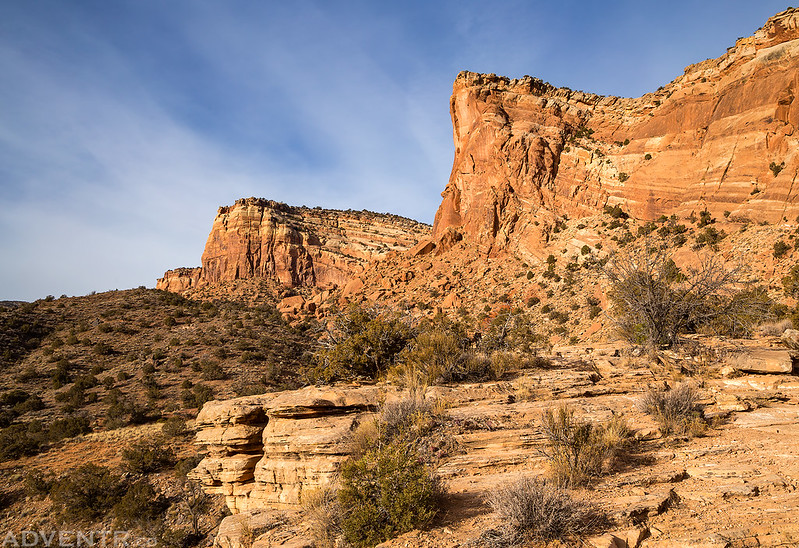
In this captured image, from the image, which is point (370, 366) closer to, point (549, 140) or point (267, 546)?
point (267, 546)

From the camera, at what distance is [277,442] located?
752 cm

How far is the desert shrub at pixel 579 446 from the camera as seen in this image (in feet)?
17.4

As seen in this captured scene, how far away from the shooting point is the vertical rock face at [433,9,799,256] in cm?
2706

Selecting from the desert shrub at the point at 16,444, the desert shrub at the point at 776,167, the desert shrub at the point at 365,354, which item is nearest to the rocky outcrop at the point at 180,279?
the desert shrub at the point at 16,444

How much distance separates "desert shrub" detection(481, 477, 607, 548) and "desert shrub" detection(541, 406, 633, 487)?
2.62 feet

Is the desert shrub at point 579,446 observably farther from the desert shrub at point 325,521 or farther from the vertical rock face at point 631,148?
the vertical rock face at point 631,148

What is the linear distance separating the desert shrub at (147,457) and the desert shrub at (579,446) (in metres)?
17.0

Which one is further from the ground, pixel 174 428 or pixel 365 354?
pixel 365 354

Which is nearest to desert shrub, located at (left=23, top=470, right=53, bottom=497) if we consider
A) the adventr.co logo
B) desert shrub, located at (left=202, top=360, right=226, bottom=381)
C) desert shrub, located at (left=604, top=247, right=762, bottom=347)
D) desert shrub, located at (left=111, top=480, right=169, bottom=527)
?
the adventr.co logo

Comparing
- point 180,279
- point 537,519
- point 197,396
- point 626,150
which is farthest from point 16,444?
point 180,279

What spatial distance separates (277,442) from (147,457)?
12.7 metres

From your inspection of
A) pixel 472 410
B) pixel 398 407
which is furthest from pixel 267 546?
pixel 472 410

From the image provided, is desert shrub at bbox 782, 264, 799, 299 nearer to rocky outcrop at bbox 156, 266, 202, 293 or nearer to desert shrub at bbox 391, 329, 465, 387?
desert shrub at bbox 391, 329, 465, 387

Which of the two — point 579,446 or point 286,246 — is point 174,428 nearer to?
point 579,446
